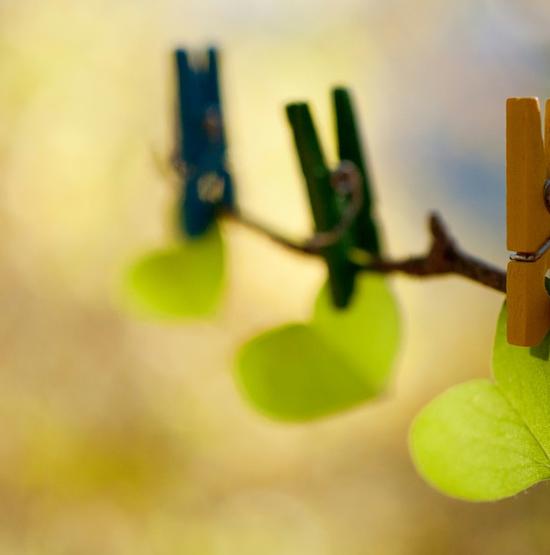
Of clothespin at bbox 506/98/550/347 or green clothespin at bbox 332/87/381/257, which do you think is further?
green clothespin at bbox 332/87/381/257

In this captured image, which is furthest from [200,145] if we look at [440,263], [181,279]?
[440,263]

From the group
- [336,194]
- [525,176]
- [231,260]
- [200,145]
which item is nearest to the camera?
[525,176]

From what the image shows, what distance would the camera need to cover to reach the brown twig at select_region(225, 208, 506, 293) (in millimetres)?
189

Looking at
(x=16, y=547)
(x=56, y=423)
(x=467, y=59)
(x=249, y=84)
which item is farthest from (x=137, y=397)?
(x=467, y=59)

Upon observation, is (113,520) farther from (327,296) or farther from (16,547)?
(327,296)

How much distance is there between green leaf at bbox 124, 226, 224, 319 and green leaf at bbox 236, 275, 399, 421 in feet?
0.34

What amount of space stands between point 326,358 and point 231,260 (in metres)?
0.51

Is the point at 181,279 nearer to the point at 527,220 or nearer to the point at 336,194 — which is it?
the point at 336,194

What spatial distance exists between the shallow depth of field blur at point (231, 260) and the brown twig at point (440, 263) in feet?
1.73

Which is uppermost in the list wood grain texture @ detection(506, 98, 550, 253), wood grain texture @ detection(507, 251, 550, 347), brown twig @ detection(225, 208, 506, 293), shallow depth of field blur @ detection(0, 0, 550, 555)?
wood grain texture @ detection(506, 98, 550, 253)

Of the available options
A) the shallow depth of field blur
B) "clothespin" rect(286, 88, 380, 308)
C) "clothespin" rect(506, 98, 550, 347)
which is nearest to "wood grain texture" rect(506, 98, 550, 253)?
"clothespin" rect(506, 98, 550, 347)

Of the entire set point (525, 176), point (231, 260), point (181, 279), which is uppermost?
point (525, 176)

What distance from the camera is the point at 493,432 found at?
18 centimetres

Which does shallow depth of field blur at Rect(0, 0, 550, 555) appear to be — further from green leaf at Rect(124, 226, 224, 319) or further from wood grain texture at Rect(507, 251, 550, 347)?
wood grain texture at Rect(507, 251, 550, 347)
